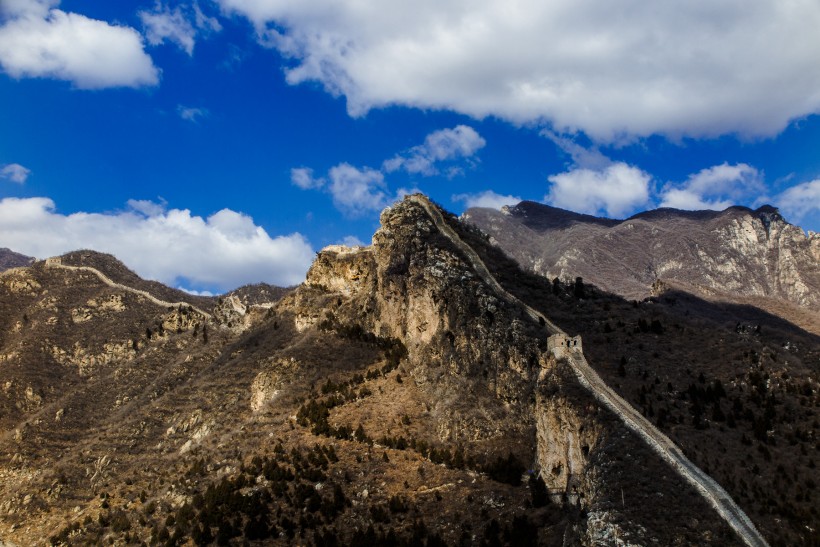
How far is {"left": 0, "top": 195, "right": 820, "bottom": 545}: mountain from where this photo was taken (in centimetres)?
3612

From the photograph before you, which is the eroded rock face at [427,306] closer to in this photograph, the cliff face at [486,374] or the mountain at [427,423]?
the cliff face at [486,374]

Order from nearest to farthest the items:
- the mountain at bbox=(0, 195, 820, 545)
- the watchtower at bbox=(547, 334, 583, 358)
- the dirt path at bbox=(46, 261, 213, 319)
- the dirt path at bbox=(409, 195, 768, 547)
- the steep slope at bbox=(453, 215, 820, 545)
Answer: the dirt path at bbox=(409, 195, 768, 547), the steep slope at bbox=(453, 215, 820, 545), the mountain at bbox=(0, 195, 820, 545), the watchtower at bbox=(547, 334, 583, 358), the dirt path at bbox=(46, 261, 213, 319)

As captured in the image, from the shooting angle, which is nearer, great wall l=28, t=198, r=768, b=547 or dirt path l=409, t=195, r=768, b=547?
dirt path l=409, t=195, r=768, b=547

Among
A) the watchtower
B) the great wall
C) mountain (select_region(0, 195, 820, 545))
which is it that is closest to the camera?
the great wall

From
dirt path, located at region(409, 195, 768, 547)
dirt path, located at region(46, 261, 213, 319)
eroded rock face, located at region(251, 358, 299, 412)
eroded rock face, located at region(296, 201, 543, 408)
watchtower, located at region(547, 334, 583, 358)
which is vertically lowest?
dirt path, located at region(409, 195, 768, 547)

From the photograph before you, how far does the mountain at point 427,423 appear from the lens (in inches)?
1422

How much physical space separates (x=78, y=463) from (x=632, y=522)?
2382 inches

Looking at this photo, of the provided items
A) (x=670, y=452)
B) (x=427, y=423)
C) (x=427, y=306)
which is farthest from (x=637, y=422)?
(x=427, y=306)

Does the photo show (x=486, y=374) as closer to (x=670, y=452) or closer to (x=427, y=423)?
(x=427, y=423)

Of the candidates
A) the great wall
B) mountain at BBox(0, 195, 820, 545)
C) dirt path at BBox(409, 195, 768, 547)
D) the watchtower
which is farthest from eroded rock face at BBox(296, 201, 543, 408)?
dirt path at BBox(409, 195, 768, 547)

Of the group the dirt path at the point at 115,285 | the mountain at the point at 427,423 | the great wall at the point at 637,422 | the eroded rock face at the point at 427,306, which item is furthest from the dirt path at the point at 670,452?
the dirt path at the point at 115,285

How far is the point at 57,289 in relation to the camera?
10944 cm

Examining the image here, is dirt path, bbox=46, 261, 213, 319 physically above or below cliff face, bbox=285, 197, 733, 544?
above

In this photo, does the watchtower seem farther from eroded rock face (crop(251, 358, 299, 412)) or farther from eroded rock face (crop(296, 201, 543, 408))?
eroded rock face (crop(251, 358, 299, 412))
